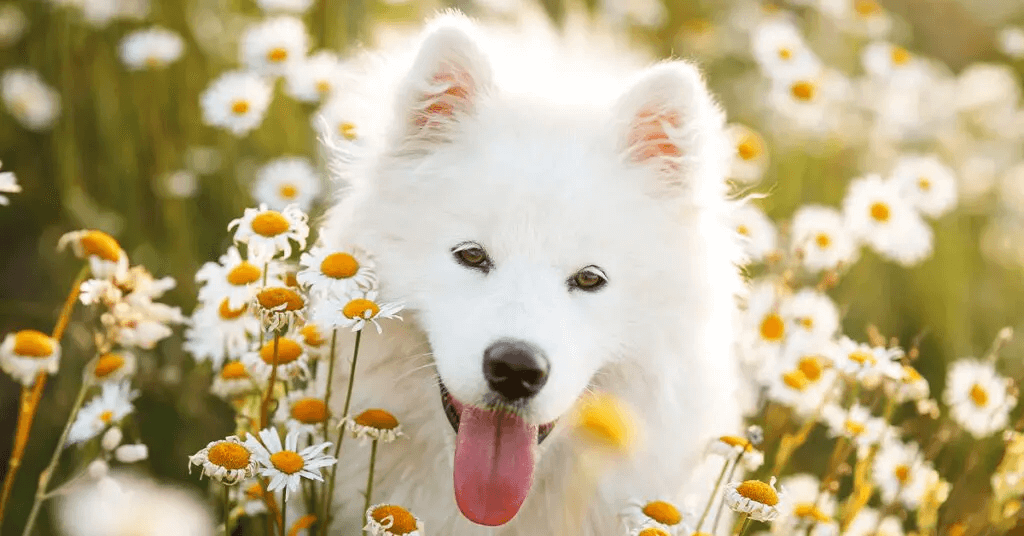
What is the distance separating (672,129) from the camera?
2.46 meters

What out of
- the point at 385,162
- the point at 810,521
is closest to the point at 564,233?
the point at 385,162

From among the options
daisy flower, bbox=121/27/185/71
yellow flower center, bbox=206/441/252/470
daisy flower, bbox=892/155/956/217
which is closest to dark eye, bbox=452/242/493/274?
yellow flower center, bbox=206/441/252/470

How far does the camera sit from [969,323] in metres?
4.60

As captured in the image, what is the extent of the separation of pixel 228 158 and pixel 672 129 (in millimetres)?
2590

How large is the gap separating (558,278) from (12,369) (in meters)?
1.17

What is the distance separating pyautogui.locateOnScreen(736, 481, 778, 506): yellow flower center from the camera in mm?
1829

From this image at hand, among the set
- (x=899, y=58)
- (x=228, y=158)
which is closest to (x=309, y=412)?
(x=228, y=158)

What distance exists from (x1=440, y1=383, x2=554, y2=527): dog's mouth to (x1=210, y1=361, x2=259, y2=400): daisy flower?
21.6 inches

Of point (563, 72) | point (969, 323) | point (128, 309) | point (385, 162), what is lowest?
point (128, 309)

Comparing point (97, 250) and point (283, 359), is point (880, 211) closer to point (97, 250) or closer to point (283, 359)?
point (283, 359)

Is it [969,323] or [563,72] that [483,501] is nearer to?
[563,72]

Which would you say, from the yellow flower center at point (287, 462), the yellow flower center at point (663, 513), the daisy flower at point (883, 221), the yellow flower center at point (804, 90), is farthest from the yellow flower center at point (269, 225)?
the yellow flower center at point (804, 90)

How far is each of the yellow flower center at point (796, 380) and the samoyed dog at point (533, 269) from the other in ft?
0.63

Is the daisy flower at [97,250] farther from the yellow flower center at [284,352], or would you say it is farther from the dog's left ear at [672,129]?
the dog's left ear at [672,129]
